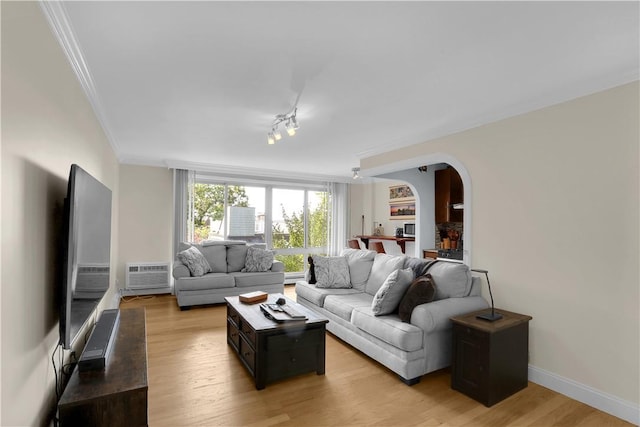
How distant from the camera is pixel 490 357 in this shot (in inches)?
96.6

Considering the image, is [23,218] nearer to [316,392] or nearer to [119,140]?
[316,392]

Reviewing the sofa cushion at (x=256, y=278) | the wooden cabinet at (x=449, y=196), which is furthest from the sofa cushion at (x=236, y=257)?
the wooden cabinet at (x=449, y=196)

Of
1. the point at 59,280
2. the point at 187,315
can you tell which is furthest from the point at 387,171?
the point at 59,280

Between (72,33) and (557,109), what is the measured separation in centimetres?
351

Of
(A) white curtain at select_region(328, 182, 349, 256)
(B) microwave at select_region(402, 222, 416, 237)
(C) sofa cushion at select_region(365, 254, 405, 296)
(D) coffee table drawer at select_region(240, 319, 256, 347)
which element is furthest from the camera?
(A) white curtain at select_region(328, 182, 349, 256)

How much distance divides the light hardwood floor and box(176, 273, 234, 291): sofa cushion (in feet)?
5.50

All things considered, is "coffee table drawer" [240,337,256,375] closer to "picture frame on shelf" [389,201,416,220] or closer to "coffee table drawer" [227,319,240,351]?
"coffee table drawer" [227,319,240,351]

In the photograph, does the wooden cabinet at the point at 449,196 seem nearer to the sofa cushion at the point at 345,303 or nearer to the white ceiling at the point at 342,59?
the white ceiling at the point at 342,59

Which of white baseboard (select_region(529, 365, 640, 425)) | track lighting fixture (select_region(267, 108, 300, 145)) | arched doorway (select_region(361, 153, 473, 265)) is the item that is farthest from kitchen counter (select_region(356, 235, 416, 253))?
track lighting fixture (select_region(267, 108, 300, 145))

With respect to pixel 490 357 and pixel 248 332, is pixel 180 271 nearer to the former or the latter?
pixel 248 332

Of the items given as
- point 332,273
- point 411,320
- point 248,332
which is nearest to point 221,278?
point 332,273

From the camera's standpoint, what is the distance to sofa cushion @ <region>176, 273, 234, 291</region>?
4895 millimetres

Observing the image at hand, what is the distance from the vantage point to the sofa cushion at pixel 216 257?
18.5 ft

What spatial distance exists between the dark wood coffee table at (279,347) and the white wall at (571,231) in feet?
5.89
